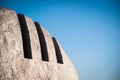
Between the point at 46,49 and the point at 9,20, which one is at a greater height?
the point at 9,20

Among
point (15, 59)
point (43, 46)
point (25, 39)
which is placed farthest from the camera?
point (43, 46)

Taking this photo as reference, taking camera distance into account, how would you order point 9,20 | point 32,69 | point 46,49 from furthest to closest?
1. point 46,49
2. point 9,20
3. point 32,69

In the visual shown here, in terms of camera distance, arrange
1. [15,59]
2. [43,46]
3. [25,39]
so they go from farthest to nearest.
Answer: [43,46]
[25,39]
[15,59]

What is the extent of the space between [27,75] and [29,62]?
55 cm

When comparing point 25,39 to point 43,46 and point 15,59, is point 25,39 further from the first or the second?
point 15,59

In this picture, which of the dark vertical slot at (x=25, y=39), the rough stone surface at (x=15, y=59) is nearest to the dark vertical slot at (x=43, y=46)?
the rough stone surface at (x=15, y=59)

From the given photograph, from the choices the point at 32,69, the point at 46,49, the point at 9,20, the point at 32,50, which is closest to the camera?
the point at 32,69

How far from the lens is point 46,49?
7.37m

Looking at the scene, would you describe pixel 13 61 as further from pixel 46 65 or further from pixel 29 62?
pixel 46 65

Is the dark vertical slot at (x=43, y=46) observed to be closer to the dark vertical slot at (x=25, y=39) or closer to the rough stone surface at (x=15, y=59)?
the rough stone surface at (x=15, y=59)

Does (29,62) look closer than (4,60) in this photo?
No

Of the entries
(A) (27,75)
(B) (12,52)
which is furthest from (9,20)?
(A) (27,75)

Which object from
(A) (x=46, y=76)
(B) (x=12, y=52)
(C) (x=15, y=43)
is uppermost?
(C) (x=15, y=43)

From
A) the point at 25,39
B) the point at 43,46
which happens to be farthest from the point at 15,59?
the point at 43,46
